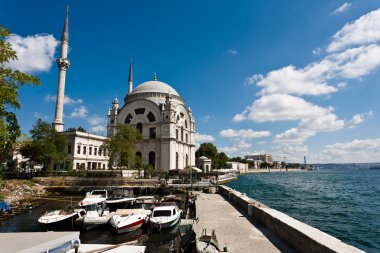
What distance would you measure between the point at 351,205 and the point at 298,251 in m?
25.0

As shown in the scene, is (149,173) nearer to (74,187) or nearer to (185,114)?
(74,187)

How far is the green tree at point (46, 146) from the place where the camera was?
1969 inches

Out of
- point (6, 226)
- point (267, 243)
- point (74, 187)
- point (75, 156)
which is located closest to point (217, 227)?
point (267, 243)

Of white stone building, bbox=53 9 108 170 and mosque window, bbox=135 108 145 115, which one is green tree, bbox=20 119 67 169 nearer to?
white stone building, bbox=53 9 108 170

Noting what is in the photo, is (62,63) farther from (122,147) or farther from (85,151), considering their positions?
(122,147)

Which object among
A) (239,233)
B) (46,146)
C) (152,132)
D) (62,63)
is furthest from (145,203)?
(62,63)

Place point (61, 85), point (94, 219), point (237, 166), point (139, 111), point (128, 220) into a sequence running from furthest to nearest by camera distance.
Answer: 1. point (237, 166)
2. point (139, 111)
3. point (61, 85)
4. point (94, 219)
5. point (128, 220)

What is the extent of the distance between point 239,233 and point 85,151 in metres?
→ 54.4

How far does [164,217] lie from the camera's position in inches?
699

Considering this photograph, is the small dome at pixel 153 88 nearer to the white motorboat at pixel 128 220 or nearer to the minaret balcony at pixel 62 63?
the minaret balcony at pixel 62 63

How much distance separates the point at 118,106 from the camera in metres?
71.9

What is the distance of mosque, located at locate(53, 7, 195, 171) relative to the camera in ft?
190

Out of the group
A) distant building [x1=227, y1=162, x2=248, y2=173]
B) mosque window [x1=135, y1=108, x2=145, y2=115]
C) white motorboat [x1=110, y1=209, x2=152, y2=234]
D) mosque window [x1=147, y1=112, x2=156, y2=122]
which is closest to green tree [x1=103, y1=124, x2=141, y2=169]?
mosque window [x1=147, y1=112, x2=156, y2=122]

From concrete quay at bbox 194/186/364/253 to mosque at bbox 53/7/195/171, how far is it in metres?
46.9
